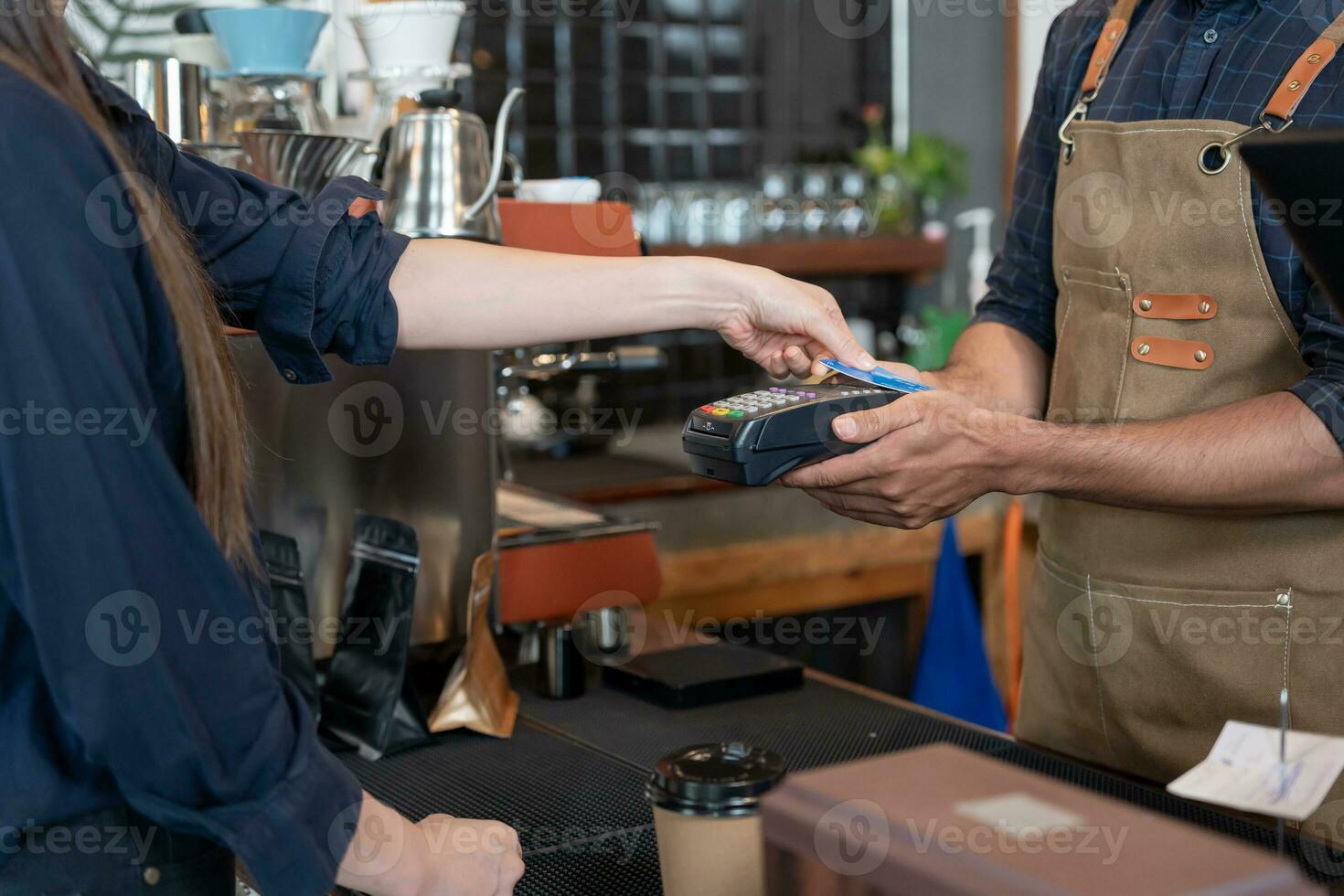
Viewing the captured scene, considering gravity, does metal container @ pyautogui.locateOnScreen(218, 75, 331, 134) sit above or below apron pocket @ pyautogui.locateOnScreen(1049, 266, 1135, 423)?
above

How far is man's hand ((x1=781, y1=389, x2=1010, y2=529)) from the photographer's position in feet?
3.76

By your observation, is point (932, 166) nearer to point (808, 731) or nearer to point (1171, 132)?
point (1171, 132)

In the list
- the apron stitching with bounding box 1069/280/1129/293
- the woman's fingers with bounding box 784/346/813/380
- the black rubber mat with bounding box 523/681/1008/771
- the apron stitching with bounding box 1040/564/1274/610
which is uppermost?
the apron stitching with bounding box 1069/280/1129/293

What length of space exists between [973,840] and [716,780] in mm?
246

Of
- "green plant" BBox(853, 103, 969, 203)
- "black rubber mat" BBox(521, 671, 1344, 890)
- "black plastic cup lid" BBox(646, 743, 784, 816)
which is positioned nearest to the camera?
"black plastic cup lid" BBox(646, 743, 784, 816)

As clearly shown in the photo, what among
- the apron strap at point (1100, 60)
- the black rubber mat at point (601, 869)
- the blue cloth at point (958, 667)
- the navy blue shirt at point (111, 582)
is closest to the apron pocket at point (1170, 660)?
the apron strap at point (1100, 60)

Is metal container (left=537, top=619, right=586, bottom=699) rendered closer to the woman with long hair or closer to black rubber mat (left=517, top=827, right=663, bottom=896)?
black rubber mat (left=517, top=827, right=663, bottom=896)

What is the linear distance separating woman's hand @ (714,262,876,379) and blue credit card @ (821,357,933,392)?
0.01m

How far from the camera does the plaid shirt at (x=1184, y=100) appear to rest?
114cm

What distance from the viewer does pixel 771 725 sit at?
124 cm

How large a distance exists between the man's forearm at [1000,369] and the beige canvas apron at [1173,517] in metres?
0.07

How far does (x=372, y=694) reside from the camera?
121 cm

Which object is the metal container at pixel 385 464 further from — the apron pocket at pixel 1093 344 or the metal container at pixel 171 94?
the apron pocket at pixel 1093 344

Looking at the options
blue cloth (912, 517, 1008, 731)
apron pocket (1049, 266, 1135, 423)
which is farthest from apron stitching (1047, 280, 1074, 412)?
blue cloth (912, 517, 1008, 731)
